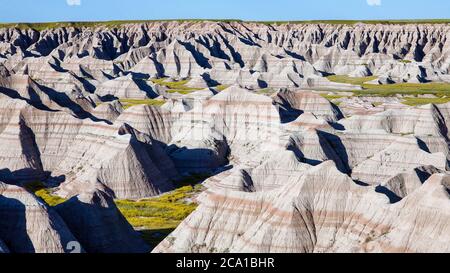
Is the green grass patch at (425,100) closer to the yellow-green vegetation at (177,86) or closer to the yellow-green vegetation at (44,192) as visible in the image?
the yellow-green vegetation at (177,86)

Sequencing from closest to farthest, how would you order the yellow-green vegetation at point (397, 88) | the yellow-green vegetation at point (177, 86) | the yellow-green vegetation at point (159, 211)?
the yellow-green vegetation at point (159, 211)
the yellow-green vegetation at point (397, 88)
the yellow-green vegetation at point (177, 86)

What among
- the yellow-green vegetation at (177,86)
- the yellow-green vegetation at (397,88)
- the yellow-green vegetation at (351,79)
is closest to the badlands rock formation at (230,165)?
the yellow-green vegetation at (177,86)

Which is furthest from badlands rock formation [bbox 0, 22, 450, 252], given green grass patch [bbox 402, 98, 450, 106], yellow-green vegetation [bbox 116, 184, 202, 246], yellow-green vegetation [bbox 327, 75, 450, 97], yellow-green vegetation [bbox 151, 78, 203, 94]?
yellow-green vegetation [bbox 327, 75, 450, 97]

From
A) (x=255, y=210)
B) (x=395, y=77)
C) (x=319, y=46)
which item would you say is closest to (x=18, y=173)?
→ (x=255, y=210)

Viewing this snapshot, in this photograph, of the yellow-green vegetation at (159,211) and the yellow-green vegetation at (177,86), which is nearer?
the yellow-green vegetation at (159,211)

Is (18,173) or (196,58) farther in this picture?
(196,58)

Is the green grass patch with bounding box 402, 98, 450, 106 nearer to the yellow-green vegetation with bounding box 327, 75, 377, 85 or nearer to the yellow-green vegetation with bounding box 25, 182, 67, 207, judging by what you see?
the yellow-green vegetation with bounding box 327, 75, 377, 85

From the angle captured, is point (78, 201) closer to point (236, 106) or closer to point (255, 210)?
point (255, 210)
